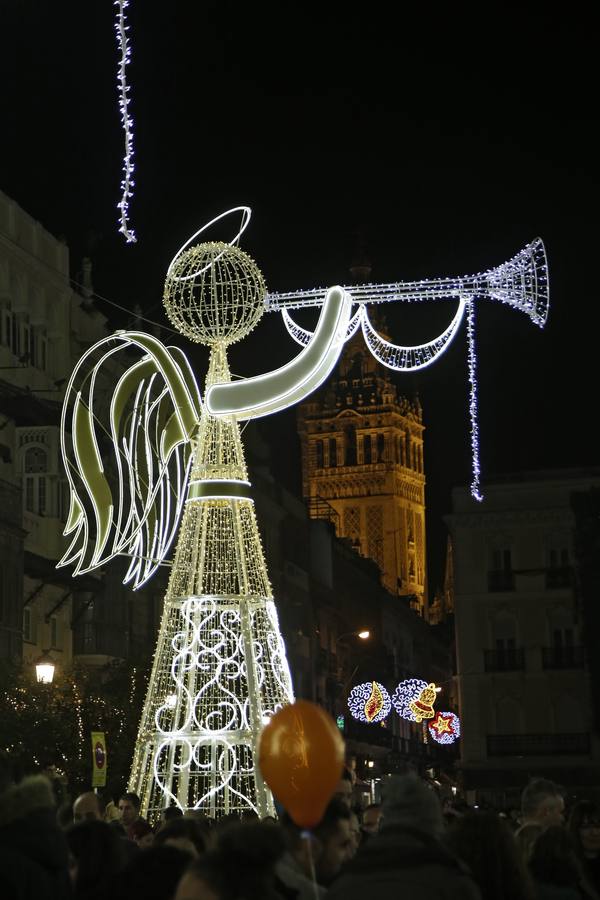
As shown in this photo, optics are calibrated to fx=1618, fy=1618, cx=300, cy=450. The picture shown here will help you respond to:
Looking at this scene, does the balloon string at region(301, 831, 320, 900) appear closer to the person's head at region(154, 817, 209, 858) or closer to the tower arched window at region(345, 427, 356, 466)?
the person's head at region(154, 817, 209, 858)

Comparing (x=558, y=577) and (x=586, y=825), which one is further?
(x=558, y=577)

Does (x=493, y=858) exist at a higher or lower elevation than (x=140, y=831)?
higher

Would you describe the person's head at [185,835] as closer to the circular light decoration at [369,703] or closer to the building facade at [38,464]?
the building facade at [38,464]

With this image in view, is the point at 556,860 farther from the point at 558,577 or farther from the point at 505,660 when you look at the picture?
the point at 558,577

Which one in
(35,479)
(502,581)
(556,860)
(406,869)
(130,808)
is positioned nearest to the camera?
(406,869)

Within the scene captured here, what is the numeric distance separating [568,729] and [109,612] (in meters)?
27.7

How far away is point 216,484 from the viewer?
1675cm

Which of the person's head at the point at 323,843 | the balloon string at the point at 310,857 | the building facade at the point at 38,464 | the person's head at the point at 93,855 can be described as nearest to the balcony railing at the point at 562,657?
the building facade at the point at 38,464

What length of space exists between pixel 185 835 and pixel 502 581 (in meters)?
57.8

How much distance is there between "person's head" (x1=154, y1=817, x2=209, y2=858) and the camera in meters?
8.08

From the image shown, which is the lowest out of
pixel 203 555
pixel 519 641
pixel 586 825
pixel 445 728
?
pixel 586 825

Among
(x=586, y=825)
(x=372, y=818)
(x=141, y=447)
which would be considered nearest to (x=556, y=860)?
(x=586, y=825)

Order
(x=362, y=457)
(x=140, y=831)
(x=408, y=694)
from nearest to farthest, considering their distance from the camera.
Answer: (x=140, y=831), (x=408, y=694), (x=362, y=457)

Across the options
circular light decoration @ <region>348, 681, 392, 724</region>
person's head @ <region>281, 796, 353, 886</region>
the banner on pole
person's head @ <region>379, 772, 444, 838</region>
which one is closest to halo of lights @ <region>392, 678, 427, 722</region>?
circular light decoration @ <region>348, 681, 392, 724</region>
